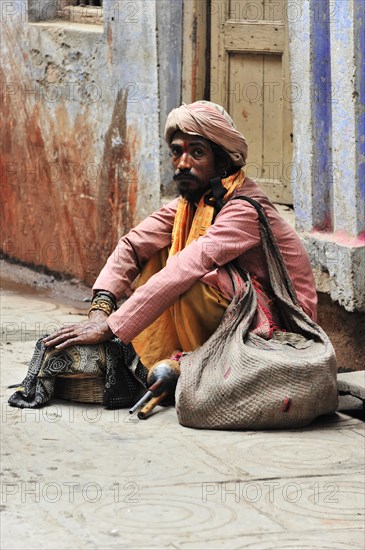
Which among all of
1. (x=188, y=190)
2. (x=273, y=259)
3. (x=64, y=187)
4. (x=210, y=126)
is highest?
(x=210, y=126)

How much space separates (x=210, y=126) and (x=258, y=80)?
195cm

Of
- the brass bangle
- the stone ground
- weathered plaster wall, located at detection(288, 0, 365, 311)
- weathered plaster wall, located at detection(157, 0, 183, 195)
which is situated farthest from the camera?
weathered plaster wall, located at detection(157, 0, 183, 195)

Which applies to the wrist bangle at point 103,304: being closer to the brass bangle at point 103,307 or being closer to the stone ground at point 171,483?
the brass bangle at point 103,307

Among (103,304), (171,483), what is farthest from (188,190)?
(171,483)

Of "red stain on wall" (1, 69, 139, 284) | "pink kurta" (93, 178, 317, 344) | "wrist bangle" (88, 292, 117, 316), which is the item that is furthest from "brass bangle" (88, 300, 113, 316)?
"red stain on wall" (1, 69, 139, 284)

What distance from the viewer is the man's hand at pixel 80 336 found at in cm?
498

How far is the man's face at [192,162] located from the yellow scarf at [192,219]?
0.08 m

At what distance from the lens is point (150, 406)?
16.3 ft

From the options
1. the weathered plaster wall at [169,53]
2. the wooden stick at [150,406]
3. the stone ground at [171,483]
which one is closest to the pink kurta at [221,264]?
the wooden stick at [150,406]

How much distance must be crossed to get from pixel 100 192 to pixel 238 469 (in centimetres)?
367

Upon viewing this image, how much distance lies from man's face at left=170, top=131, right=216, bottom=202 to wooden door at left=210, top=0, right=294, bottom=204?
172 centimetres

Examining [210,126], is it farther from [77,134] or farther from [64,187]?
[64,187]

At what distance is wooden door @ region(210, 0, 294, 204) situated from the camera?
682cm

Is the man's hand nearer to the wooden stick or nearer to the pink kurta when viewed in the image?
the pink kurta
